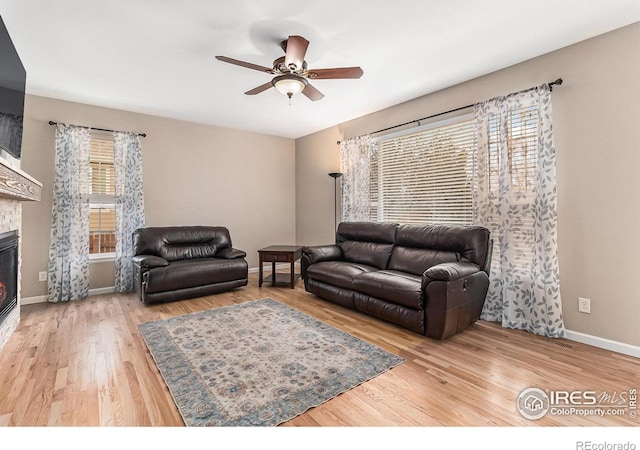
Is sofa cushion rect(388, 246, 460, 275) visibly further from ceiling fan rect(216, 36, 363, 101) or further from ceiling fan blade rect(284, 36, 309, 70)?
ceiling fan blade rect(284, 36, 309, 70)

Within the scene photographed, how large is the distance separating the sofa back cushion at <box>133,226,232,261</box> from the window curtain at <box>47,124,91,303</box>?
695mm

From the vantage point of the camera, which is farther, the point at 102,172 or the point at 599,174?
the point at 102,172

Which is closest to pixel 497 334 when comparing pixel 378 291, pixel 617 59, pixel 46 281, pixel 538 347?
pixel 538 347

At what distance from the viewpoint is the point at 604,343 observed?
255 centimetres

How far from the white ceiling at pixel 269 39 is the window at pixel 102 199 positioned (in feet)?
2.61

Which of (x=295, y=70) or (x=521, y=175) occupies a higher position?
(x=295, y=70)

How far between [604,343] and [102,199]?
19.7 feet

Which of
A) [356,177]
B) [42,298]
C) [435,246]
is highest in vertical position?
[356,177]

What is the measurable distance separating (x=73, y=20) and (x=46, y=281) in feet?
10.8

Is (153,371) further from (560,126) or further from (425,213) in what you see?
(560,126)

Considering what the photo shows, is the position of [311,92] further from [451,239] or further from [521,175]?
[521,175]

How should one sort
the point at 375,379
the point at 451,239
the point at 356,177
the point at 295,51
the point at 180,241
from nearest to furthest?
the point at 375,379
the point at 295,51
the point at 451,239
the point at 180,241
the point at 356,177

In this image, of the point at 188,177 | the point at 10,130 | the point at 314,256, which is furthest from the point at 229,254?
the point at 10,130

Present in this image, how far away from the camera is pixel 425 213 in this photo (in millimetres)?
4035
